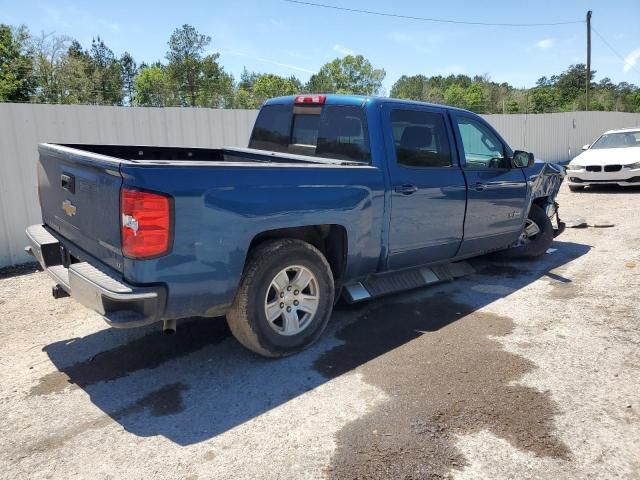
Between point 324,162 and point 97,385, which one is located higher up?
point 324,162

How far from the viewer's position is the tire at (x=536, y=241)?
6.62 metres

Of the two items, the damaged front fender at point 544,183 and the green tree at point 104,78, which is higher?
the green tree at point 104,78

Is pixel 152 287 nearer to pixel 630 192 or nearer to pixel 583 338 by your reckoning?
pixel 583 338

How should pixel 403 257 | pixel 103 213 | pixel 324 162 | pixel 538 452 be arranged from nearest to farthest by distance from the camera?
1. pixel 538 452
2. pixel 103 213
3. pixel 324 162
4. pixel 403 257

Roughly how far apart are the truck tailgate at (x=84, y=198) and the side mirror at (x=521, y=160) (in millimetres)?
4278

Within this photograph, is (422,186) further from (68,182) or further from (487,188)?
(68,182)

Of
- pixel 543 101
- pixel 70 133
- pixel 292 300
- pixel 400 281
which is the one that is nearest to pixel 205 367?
pixel 292 300

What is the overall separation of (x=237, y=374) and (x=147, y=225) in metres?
1.32

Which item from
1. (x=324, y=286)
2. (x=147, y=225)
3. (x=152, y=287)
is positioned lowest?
(x=324, y=286)

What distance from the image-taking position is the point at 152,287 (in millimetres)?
3033

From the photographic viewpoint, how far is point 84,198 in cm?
341

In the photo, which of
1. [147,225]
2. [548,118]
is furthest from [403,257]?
[548,118]

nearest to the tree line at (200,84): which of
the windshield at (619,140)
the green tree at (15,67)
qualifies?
the green tree at (15,67)

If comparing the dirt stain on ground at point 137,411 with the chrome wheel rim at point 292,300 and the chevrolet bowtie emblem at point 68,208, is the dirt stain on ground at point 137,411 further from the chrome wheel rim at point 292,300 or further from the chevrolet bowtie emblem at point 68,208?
the chevrolet bowtie emblem at point 68,208
